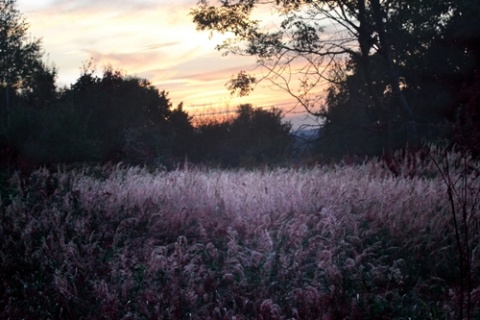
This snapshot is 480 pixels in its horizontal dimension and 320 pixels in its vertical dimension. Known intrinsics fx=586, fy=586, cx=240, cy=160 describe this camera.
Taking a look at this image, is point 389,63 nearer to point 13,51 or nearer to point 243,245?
point 243,245

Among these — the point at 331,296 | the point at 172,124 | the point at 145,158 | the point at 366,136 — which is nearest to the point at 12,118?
the point at 145,158

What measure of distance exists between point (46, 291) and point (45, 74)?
92.7ft

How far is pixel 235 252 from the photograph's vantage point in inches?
275

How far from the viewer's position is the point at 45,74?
32.7 meters

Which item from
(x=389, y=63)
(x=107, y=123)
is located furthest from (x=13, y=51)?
(x=389, y=63)

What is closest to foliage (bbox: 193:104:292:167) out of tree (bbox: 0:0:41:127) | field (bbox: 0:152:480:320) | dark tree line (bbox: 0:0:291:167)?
dark tree line (bbox: 0:0:291:167)

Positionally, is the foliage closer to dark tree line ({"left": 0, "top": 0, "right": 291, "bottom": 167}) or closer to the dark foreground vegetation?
dark tree line ({"left": 0, "top": 0, "right": 291, "bottom": 167})

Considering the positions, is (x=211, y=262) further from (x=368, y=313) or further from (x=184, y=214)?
(x=368, y=313)

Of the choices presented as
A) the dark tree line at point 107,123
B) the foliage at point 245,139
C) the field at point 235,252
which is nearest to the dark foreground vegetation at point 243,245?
the field at point 235,252

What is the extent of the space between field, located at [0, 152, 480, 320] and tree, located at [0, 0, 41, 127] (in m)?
27.4

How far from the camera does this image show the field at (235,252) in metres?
6.06

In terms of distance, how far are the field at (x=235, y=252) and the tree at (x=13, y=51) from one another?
27.4 m

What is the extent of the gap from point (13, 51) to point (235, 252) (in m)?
31.4

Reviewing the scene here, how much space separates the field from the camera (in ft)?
19.9
